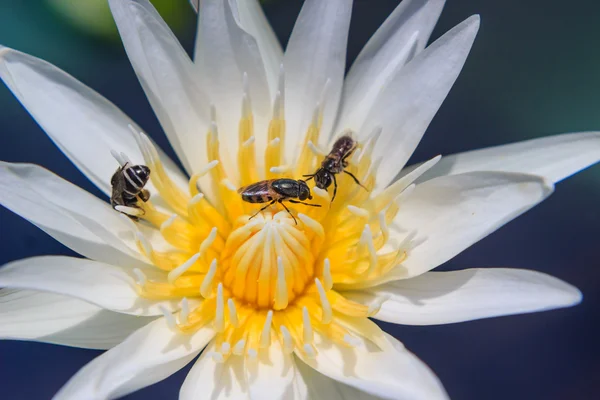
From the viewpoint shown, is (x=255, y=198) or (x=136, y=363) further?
(x=255, y=198)

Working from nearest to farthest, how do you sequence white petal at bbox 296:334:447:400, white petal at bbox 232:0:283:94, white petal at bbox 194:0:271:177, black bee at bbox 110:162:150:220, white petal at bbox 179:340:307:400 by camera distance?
white petal at bbox 296:334:447:400 → white petal at bbox 179:340:307:400 → black bee at bbox 110:162:150:220 → white petal at bbox 194:0:271:177 → white petal at bbox 232:0:283:94

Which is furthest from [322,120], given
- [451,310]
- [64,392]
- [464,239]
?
[64,392]

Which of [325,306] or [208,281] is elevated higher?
[208,281]

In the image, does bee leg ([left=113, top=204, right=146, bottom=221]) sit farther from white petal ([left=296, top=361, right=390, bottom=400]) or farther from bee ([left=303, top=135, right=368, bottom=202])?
white petal ([left=296, top=361, right=390, bottom=400])

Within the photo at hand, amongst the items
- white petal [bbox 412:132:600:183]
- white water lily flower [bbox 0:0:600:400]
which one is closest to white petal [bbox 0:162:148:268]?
white water lily flower [bbox 0:0:600:400]

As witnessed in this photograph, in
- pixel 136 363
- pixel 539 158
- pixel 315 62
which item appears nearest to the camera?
pixel 136 363

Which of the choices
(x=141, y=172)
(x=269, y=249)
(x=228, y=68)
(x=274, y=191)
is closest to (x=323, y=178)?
(x=274, y=191)

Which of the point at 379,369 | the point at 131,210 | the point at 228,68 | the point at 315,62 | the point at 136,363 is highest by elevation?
the point at 228,68

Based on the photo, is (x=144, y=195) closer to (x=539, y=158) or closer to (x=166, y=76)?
(x=166, y=76)
